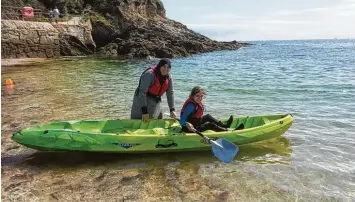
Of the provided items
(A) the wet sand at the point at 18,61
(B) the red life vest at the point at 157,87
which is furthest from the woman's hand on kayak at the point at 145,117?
(A) the wet sand at the point at 18,61

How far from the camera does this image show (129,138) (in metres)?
6.48

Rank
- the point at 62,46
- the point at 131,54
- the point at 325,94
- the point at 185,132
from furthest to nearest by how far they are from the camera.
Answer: the point at 131,54, the point at 62,46, the point at 325,94, the point at 185,132

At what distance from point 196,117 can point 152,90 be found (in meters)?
1.06

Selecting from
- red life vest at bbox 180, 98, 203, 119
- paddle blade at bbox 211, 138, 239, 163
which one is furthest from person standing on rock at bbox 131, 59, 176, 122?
paddle blade at bbox 211, 138, 239, 163

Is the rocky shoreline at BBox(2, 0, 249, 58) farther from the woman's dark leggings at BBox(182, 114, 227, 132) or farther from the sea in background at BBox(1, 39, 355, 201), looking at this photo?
the woman's dark leggings at BBox(182, 114, 227, 132)

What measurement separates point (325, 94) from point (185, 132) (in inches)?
361

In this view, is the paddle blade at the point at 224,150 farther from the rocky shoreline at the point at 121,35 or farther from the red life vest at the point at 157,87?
the rocky shoreline at the point at 121,35

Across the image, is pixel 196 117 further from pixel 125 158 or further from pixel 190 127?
pixel 125 158

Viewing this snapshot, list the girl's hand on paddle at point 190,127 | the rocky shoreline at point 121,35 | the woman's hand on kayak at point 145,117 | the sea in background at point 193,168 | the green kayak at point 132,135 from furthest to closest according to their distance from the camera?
the rocky shoreline at point 121,35 → the woman's hand on kayak at point 145,117 → the girl's hand on paddle at point 190,127 → the green kayak at point 132,135 → the sea in background at point 193,168

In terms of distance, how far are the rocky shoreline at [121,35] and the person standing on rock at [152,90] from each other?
24.0 m

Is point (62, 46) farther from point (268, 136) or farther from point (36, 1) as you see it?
point (268, 136)

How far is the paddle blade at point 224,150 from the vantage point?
628 centimetres

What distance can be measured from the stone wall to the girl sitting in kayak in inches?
896

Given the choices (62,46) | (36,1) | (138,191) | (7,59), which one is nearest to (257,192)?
(138,191)
